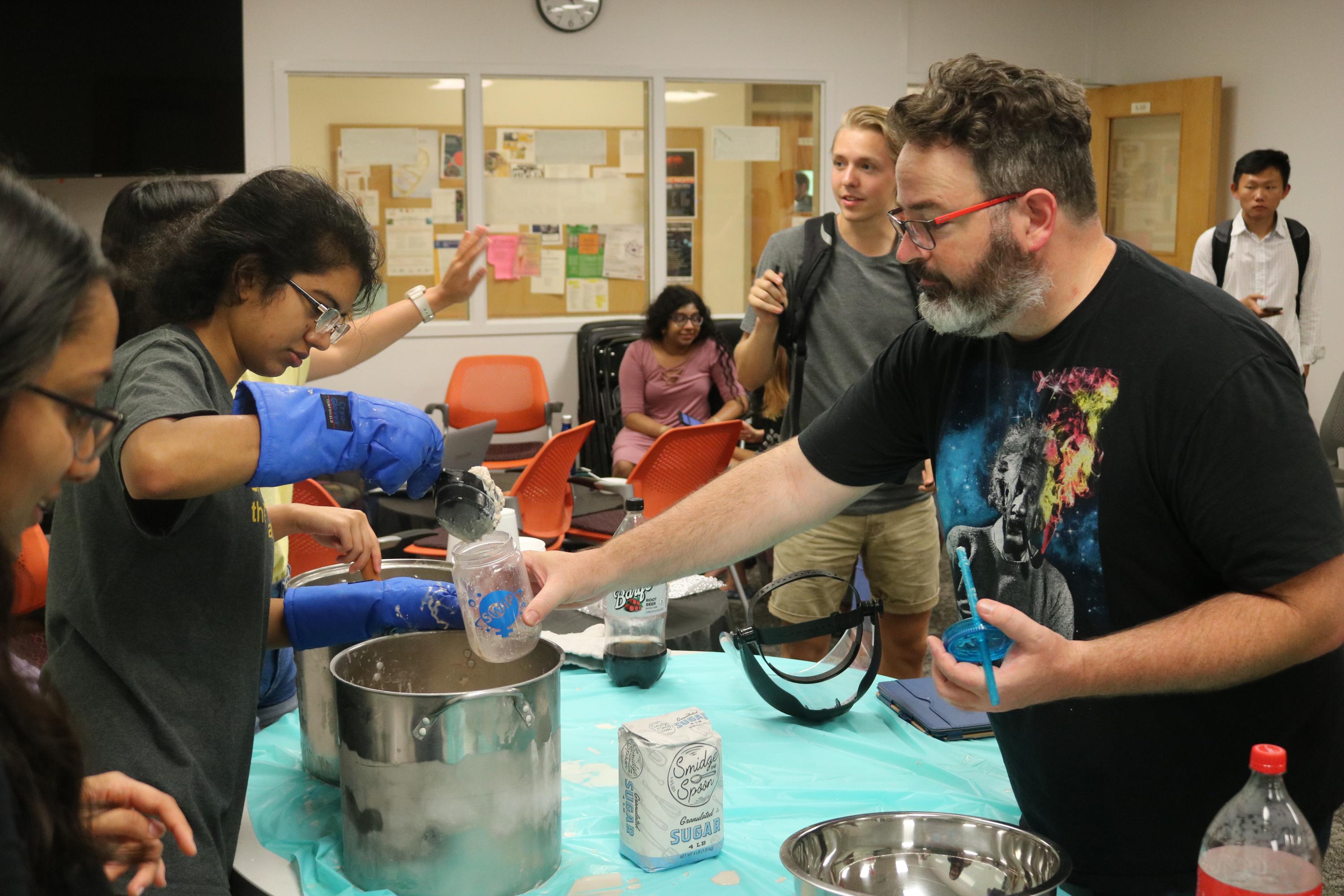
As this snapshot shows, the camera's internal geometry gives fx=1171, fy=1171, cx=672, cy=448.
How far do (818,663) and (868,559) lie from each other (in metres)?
1.02

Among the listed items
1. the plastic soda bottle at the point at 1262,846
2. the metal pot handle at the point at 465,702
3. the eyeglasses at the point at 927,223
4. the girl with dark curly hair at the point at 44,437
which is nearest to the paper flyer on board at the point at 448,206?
the eyeglasses at the point at 927,223

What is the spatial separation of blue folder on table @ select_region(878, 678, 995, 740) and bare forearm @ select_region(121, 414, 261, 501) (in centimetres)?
97

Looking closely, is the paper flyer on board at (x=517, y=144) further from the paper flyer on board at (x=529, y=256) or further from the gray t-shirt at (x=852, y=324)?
the gray t-shirt at (x=852, y=324)

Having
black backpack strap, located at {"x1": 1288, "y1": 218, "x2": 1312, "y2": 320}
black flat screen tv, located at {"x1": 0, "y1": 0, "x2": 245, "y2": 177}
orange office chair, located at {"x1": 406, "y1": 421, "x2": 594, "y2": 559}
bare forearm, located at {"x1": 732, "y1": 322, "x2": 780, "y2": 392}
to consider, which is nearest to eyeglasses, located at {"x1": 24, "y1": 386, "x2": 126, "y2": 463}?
bare forearm, located at {"x1": 732, "y1": 322, "x2": 780, "y2": 392}

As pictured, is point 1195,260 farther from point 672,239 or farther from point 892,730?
point 892,730

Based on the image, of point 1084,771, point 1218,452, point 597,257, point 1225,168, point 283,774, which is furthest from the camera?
point 1225,168

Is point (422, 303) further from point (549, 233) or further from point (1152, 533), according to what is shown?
point (549, 233)

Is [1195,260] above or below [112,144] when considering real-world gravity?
below

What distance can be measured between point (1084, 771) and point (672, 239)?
5.56 m

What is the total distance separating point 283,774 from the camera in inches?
63.4

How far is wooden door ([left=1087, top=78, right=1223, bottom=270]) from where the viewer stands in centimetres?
691

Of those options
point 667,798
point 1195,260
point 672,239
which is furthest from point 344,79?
point 667,798

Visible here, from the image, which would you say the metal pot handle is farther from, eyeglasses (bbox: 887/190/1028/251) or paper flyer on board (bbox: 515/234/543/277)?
paper flyer on board (bbox: 515/234/543/277)

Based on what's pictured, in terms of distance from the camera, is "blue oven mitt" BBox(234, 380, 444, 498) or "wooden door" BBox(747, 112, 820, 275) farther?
"wooden door" BBox(747, 112, 820, 275)
